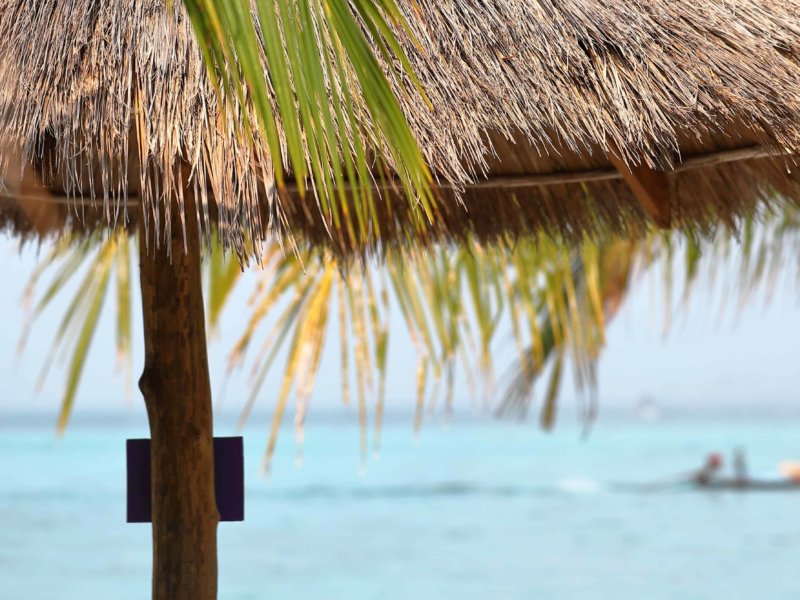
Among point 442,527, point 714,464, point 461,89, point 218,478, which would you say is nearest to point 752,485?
point 714,464

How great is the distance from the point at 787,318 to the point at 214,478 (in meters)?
27.9

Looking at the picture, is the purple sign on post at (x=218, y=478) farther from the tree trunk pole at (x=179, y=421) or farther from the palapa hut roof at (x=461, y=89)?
the palapa hut roof at (x=461, y=89)

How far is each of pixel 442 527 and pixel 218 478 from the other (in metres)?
12.7

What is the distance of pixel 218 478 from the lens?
1.83 meters

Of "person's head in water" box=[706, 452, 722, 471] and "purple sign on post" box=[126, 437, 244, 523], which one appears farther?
"person's head in water" box=[706, 452, 722, 471]

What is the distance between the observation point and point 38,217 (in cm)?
215

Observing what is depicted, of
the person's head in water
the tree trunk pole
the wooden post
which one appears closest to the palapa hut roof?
the wooden post

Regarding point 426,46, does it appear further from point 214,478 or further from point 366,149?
point 214,478

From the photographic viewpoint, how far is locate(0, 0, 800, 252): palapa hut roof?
1.35 m

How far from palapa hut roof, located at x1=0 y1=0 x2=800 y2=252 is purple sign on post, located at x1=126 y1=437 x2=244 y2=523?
0.46 meters

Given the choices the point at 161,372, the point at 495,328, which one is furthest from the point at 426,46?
the point at 495,328

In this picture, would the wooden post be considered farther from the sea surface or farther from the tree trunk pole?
the sea surface

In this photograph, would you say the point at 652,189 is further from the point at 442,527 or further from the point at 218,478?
the point at 442,527

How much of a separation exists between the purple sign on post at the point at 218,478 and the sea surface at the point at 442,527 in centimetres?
417
